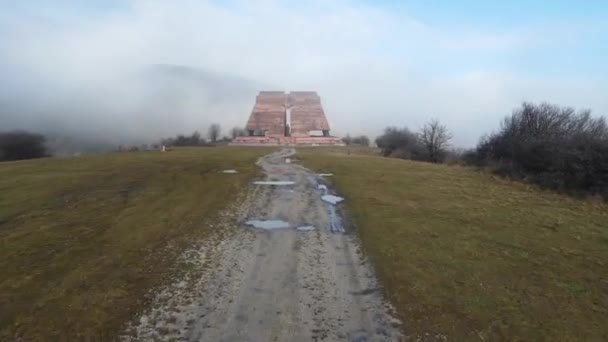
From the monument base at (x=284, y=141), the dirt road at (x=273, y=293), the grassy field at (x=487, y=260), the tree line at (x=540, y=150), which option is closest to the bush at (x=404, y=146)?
the tree line at (x=540, y=150)

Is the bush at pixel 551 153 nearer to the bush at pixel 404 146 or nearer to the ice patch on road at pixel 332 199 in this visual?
the bush at pixel 404 146

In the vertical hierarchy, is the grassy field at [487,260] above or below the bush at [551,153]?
below

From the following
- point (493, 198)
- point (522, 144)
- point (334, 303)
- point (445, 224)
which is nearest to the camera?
point (334, 303)

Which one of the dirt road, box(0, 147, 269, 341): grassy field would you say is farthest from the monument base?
the dirt road

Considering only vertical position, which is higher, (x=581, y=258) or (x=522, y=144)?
(x=522, y=144)

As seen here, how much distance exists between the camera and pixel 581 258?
10.9 metres

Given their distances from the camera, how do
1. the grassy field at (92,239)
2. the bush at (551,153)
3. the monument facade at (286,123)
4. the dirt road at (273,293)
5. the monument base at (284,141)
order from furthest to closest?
the monument facade at (286,123)
the monument base at (284,141)
the bush at (551,153)
the grassy field at (92,239)
the dirt road at (273,293)

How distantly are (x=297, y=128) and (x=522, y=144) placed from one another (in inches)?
1387

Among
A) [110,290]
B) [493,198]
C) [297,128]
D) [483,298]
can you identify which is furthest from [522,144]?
[297,128]

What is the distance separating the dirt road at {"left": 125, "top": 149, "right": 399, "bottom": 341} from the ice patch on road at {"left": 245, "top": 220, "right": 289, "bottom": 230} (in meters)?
0.29

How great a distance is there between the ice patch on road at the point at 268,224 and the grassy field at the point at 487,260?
2459mm

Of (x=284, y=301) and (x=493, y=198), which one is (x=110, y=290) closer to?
(x=284, y=301)

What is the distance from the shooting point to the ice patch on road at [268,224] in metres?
13.5

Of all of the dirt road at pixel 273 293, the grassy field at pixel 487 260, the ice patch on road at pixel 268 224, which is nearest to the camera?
the dirt road at pixel 273 293
